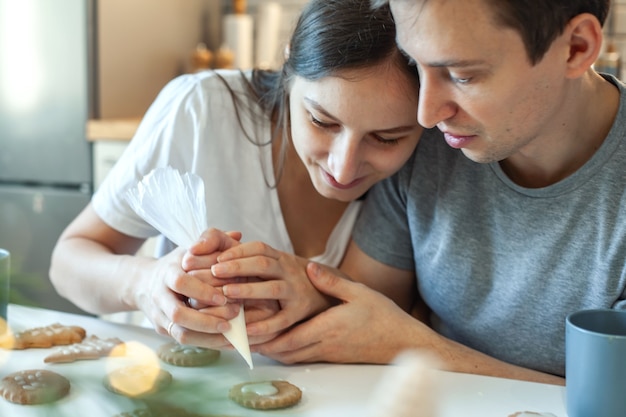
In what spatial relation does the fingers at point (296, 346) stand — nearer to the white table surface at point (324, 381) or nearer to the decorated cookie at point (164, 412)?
the white table surface at point (324, 381)

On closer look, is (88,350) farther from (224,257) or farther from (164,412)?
(164,412)

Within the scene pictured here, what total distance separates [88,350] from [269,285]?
0.24 metres

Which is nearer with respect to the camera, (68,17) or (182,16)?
(68,17)

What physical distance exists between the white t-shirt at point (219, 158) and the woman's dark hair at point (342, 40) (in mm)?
226

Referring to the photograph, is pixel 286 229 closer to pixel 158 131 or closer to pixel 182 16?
pixel 158 131

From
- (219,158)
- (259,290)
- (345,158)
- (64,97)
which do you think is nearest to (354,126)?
(345,158)

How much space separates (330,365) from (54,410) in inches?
25.3

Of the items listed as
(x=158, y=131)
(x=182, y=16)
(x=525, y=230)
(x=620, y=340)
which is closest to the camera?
(x=620, y=340)

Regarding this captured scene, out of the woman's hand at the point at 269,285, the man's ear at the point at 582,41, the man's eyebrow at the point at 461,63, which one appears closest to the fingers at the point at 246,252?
the woman's hand at the point at 269,285

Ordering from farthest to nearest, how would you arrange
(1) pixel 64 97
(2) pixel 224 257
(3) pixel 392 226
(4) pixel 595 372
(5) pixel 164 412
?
(1) pixel 64 97 → (3) pixel 392 226 → (2) pixel 224 257 → (4) pixel 595 372 → (5) pixel 164 412

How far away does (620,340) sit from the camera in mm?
742

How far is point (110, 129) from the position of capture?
234 centimetres

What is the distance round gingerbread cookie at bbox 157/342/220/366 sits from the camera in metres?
0.83

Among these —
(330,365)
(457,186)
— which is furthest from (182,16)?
(330,365)
